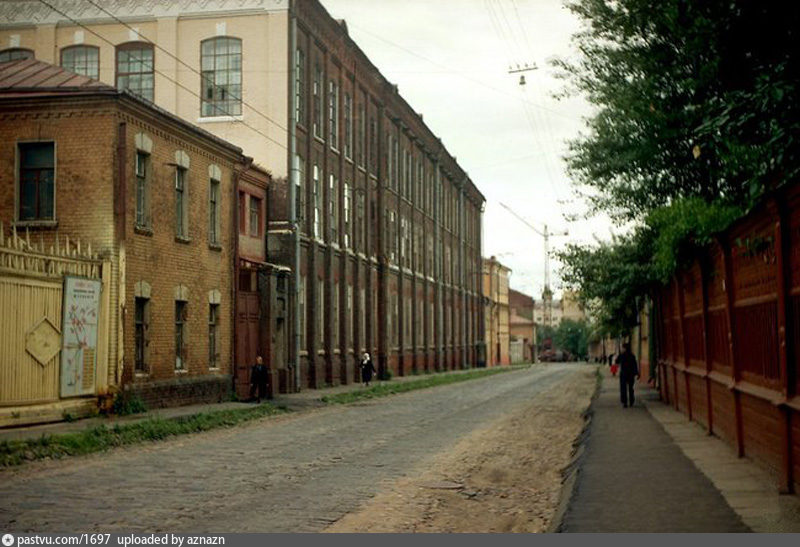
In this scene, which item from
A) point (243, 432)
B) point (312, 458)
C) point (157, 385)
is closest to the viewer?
point (312, 458)

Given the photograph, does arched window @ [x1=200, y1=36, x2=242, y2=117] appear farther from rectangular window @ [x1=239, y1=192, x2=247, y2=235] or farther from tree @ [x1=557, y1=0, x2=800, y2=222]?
tree @ [x1=557, y1=0, x2=800, y2=222]

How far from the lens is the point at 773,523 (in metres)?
9.05

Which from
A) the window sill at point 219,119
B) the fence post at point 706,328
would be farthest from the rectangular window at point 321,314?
the fence post at point 706,328

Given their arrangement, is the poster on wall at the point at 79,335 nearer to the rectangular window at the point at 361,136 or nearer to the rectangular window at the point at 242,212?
the rectangular window at the point at 242,212

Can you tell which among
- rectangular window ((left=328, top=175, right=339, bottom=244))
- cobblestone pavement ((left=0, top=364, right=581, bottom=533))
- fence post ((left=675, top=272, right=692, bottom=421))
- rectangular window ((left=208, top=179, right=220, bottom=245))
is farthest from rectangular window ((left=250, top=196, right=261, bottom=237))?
fence post ((left=675, top=272, right=692, bottom=421))

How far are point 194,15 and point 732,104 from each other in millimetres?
29319

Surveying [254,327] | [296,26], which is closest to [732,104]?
[254,327]

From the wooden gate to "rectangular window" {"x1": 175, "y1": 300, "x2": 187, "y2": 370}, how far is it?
3.51 m

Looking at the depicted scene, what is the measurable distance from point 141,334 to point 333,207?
1774cm

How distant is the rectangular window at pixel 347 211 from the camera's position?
4359cm

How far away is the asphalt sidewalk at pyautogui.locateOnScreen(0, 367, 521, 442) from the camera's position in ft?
61.2

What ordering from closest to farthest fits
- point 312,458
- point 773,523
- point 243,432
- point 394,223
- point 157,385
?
1. point 773,523
2. point 312,458
3. point 243,432
4. point 157,385
5. point 394,223

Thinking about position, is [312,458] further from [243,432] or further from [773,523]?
[773,523]

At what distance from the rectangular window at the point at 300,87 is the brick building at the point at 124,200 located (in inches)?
382
